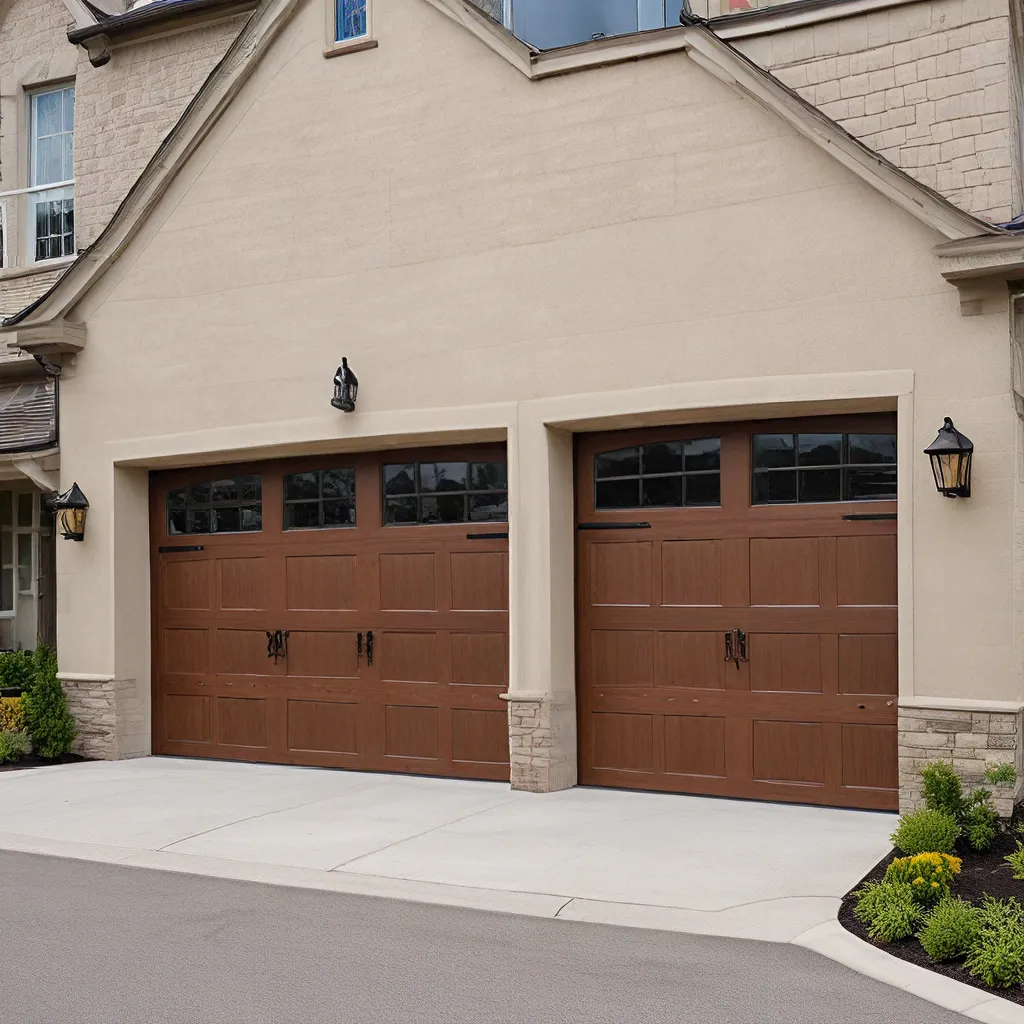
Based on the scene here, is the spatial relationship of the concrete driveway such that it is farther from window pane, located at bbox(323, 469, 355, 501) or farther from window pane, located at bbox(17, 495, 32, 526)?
window pane, located at bbox(17, 495, 32, 526)

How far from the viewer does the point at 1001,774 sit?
8.24m

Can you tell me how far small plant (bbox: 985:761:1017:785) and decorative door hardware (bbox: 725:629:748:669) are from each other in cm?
209

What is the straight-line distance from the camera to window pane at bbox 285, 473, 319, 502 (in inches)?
470

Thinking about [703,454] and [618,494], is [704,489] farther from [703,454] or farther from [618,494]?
[618,494]

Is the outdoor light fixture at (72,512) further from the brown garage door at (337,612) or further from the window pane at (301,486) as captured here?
the window pane at (301,486)

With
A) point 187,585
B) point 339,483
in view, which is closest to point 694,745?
point 339,483

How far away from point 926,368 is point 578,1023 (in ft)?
17.8

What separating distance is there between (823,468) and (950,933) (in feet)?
14.4

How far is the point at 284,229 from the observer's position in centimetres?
1163

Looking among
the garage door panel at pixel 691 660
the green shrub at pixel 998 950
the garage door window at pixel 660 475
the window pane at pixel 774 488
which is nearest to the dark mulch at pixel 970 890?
the green shrub at pixel 998 950

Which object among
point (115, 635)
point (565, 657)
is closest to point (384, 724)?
point (565, 657)

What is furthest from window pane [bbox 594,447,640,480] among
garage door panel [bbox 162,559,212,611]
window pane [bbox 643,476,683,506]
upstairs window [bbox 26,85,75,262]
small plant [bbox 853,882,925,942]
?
upstairs window [bbox 26,85,75,262]

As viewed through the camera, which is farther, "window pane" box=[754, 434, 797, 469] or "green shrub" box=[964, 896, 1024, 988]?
"window pane" box=[754, 434, 797, 469]

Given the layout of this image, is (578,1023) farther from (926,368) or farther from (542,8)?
(542,8)
